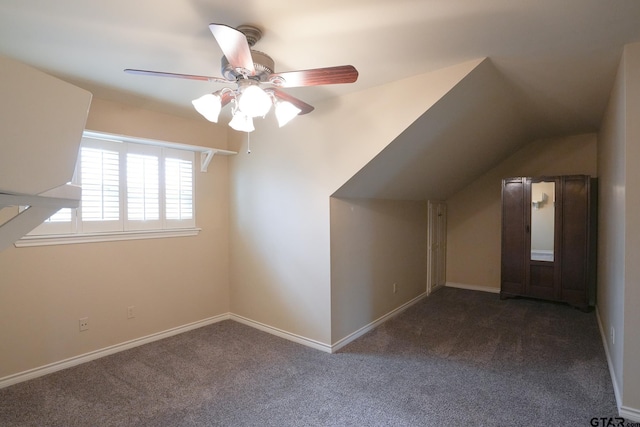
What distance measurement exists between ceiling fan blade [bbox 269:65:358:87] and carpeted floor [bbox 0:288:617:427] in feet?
6.93

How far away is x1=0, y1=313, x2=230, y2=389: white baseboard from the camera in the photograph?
259cm

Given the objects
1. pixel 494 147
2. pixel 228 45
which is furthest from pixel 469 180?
pixel 228 45

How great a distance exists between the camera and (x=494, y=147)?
4.21 meters

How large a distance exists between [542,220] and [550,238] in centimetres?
26

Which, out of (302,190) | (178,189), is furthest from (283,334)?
(178,189)

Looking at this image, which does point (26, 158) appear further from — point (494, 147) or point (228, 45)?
point (494, 147)

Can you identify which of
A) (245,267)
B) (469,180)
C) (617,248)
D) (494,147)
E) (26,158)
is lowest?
(245,267)

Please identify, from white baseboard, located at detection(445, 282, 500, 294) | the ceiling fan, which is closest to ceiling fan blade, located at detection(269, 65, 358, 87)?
the ceiling fan

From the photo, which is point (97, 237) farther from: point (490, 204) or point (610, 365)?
point (490, 204)

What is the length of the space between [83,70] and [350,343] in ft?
10.8

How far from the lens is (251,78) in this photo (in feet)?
A: 5.92

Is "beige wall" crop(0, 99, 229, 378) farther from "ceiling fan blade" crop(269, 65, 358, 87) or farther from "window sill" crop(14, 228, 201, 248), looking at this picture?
"ceiling fan blade" crop(269, 65, 358, 87)

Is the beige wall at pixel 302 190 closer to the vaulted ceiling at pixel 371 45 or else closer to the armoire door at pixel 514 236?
the vaulted ceiling at pixel 371 45

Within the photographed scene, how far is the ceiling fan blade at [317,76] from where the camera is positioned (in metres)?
1.58
